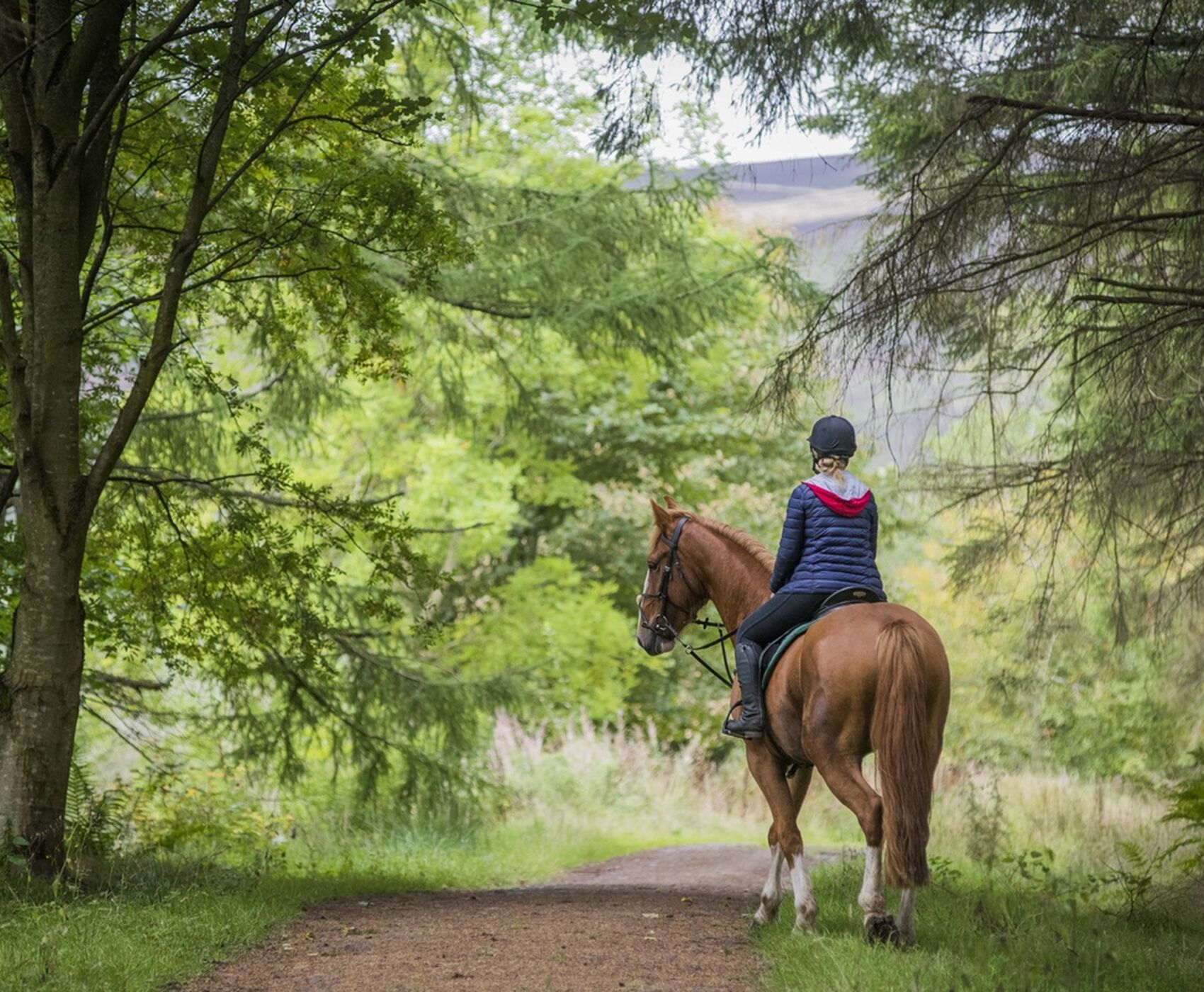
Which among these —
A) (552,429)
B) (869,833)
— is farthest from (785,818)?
(552,429)

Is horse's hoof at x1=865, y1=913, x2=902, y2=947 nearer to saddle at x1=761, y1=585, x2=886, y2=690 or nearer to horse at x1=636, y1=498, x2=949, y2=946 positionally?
horse at x1=636, y1=498, x2=949, y2=946

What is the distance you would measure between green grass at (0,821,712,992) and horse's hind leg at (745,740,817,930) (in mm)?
2698

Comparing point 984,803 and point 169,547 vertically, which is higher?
point 169,547

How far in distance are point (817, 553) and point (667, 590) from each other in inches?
51.0

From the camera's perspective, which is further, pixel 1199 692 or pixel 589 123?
pixel 589 123

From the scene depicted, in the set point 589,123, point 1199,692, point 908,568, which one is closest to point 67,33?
point 1199,692

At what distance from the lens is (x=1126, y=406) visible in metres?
6.67

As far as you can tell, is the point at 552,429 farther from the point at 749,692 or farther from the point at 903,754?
the point at 903,754

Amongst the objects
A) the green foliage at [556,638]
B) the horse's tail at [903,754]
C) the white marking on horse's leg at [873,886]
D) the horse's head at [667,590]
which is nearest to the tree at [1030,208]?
the horse's tail at [903,754]

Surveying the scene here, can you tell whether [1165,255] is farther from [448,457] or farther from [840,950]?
[448,457]

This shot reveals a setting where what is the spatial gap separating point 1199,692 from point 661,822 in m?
6.53

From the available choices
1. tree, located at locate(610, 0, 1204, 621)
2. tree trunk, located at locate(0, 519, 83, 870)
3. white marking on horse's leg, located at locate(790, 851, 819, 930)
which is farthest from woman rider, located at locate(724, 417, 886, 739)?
tree trunk, located at locate(0, 519, 83, 870)

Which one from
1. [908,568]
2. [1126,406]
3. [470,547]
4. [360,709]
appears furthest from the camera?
[908,568]

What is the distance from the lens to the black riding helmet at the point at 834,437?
257 inches
